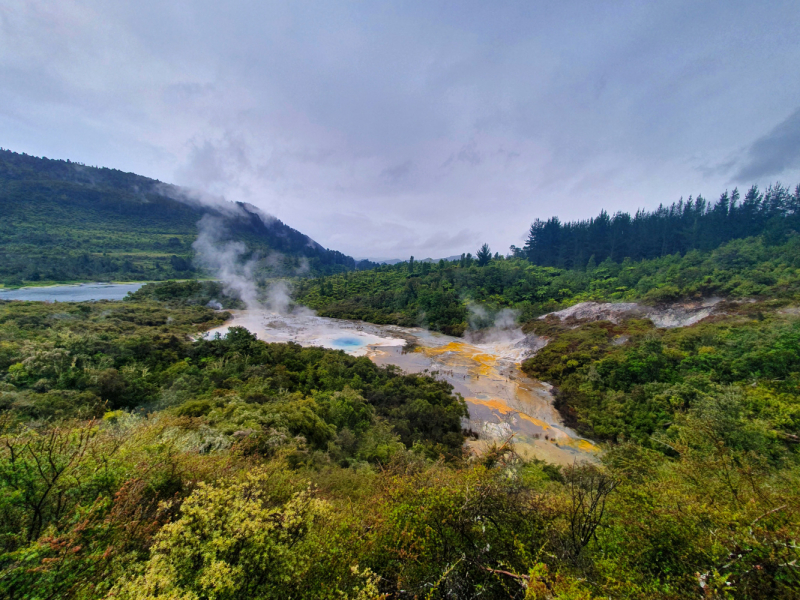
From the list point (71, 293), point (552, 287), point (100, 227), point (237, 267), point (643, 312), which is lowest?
point (71, 293)

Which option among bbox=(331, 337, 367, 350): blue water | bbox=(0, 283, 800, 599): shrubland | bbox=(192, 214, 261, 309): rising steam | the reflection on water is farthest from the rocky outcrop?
bbox=(192, 214, 261, 309): rising steam

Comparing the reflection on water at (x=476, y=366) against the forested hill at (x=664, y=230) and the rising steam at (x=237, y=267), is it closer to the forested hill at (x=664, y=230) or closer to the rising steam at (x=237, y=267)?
the rising steam at (x=237, y=267)

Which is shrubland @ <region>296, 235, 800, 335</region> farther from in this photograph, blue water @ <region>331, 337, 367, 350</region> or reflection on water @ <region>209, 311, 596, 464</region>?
blue water @ <region>331, 337, 367, 350</region>

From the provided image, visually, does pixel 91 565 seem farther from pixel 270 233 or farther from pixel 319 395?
pixel 270 233

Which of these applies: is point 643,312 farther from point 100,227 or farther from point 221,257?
point 100,227

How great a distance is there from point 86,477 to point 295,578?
3968 millimetres

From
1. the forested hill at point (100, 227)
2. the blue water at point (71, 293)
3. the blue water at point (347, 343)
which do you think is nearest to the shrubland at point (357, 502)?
the blue water at point (347, 343)

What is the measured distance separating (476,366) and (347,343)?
16040mm

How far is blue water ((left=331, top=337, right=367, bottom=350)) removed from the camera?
110 ft

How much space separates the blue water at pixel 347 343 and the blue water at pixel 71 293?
141 ft

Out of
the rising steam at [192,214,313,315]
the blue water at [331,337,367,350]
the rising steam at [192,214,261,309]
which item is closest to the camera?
the blue water at [331,337,367,350]

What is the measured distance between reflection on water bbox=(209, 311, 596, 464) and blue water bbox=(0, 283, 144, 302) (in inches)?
942

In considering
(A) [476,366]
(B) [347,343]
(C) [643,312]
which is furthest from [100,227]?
(C) [643,312]

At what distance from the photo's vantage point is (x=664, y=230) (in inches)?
2505
